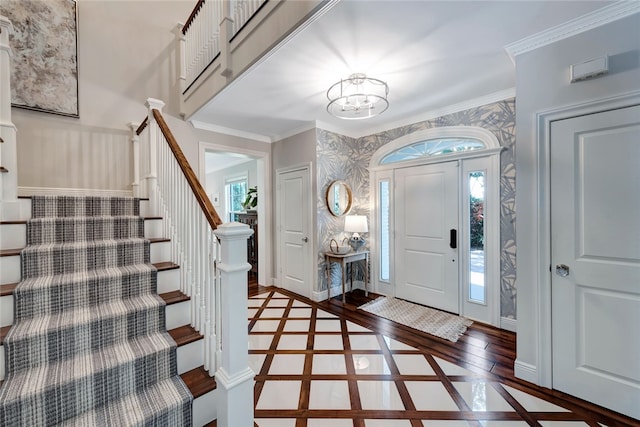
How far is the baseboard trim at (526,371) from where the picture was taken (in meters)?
1.98

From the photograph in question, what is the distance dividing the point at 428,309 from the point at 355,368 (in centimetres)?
165

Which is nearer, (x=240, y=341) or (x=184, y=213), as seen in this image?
(x=240, y=341)

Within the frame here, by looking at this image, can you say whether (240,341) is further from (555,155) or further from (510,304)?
(510,304)

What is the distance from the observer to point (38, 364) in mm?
1331

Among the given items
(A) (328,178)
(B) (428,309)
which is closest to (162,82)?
(A) (328,178)

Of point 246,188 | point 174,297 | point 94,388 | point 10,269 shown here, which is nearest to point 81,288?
point 10,269

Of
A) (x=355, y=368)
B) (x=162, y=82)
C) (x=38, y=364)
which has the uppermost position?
(x=162, y=82)

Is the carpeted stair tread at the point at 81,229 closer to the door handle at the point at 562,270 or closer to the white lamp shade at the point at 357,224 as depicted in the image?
the white lamp shade at the point at 357,224

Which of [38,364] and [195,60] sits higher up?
[195,60]

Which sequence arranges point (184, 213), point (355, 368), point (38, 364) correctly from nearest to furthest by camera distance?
point (38, 364) → point (184, 213) → point (355, 368)

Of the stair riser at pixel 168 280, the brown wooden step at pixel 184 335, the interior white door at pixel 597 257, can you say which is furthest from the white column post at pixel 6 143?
the interior white door at pixel 597 257

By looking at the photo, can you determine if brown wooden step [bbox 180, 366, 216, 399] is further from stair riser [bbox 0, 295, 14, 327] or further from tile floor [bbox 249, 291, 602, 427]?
stair riser [bbox 0, 295, 14, 327]

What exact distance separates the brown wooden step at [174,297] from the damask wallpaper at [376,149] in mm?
2187

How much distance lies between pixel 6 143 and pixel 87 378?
182 centimetres
